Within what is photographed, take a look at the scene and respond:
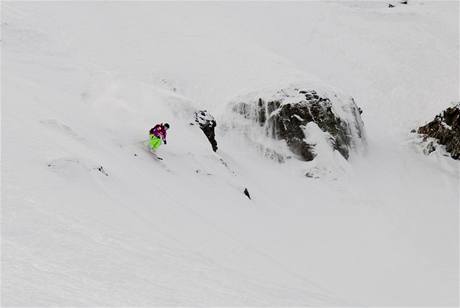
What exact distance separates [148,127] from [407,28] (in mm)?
25639

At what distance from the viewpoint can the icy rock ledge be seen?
74.9 feet

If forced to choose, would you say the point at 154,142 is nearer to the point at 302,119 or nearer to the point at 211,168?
the point at 211,168

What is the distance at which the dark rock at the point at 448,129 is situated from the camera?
2473 cm

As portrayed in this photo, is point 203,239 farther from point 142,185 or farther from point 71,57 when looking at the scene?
point 71,57

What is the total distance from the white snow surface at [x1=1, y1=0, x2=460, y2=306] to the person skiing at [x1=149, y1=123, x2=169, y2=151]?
1.93 ft

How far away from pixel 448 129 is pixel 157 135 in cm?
1747

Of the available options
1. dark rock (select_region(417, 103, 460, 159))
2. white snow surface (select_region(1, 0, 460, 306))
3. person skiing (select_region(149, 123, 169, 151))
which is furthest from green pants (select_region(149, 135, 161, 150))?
dark rock (select_region(417, 103, 460, 159))

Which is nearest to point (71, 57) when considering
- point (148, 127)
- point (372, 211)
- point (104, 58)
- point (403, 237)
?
point (104, 58)

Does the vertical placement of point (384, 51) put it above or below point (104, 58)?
above

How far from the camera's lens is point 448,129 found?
982 inches

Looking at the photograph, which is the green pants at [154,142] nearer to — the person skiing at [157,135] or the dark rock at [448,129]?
the person skiing at [157,135]

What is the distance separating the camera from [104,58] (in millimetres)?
26297

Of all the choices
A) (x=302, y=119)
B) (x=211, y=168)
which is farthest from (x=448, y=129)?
(x=211, y=168)

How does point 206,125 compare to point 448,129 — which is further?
point 448,129
